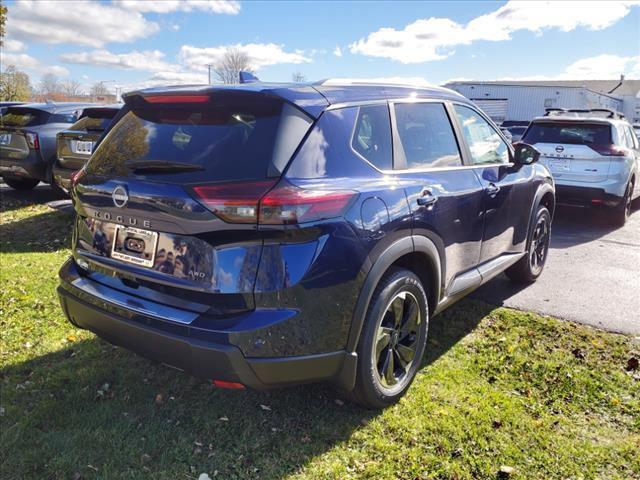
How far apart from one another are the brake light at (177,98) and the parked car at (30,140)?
6.82 m

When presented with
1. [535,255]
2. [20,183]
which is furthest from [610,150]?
[20,183]

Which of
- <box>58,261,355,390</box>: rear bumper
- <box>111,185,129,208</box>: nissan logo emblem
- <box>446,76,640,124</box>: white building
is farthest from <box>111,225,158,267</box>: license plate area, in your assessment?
<box>446,76,640,124</box>: white building

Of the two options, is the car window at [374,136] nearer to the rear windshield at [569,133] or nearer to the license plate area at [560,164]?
the license plate area at [560,164]

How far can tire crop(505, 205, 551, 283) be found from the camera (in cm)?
509

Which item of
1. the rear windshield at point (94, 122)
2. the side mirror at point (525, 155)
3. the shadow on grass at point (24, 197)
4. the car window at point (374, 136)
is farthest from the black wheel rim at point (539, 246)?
the shadow on grass at point (24, 197)

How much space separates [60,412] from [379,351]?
6.16 feet

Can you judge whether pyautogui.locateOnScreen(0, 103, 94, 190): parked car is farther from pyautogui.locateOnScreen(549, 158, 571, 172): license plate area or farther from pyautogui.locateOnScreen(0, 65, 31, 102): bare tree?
pyautogui.locateOnScreen(0, 65, 31, 102): bare tree

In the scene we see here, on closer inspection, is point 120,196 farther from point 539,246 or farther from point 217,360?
point 539,246

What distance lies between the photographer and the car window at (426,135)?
3285mm

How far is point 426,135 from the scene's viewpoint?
3.51 metres

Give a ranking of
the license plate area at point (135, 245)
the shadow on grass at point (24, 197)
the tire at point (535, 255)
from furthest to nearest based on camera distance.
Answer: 1. the shadow on grass at point (24, 197)
2. the tire at point (535, 255)
3. the license plate area at point (135, 245)

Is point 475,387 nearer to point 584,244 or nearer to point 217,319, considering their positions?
point 217,319

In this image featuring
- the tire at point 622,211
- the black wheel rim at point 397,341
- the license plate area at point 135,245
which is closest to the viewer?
the license plate area at point 135,245

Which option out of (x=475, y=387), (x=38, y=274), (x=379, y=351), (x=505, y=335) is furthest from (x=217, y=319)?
(x=38, y=274)
